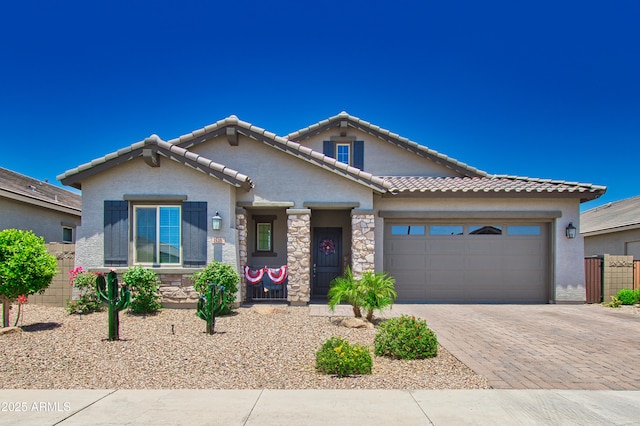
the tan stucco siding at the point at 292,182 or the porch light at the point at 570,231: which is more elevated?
the tan stucco siding at the point at 292,182

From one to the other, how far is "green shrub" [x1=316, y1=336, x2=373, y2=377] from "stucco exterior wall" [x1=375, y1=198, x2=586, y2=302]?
7.15 metres

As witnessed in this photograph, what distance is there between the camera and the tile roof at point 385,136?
51.8 feet

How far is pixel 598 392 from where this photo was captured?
17.1 feet

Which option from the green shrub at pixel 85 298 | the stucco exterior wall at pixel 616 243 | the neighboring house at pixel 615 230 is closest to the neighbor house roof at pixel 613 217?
the neighboring house at pixel 615 230

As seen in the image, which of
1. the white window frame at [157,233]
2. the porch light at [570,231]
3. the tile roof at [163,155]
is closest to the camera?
the tile roof at [163,155]

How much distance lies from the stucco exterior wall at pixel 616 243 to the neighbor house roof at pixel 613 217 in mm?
411

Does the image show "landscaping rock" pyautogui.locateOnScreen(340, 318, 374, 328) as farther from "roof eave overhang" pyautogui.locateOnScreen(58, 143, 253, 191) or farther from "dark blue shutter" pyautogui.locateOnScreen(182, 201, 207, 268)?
"roof eave overhang" pyautogui.locateOnScreen(58, 143, 253, 191)

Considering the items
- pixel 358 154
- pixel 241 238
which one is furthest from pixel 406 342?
pixel 358 154

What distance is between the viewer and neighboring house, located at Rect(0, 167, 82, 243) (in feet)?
49.0

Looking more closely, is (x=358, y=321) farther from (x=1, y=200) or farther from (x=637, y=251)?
(x=637, y=251)

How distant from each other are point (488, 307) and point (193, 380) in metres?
9.54

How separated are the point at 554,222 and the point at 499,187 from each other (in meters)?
2.08

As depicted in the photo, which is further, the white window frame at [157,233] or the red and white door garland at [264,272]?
the red and white door garland at [264,272]

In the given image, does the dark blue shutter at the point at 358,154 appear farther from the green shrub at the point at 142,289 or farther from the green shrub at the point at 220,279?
the green shrub at the point at 142,289
